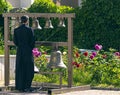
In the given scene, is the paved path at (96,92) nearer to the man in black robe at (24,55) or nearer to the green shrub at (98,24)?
the man in black robe at (24,55)

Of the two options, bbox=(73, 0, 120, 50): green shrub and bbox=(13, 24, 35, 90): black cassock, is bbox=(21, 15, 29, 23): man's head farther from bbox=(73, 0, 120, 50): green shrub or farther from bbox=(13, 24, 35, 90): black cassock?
bbox=(73, 0, 120, 50): green shrub

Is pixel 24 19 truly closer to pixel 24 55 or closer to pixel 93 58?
pixel 24 55

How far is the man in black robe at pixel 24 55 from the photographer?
14188 millimetres

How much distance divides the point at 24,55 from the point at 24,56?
0.02 m

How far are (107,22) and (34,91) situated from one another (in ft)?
39.6

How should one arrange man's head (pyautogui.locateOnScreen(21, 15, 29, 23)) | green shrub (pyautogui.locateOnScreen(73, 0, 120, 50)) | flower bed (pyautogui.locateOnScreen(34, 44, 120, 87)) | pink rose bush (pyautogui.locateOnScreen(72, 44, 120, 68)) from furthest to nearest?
green shrub (pyautogui.locateOnScreen(73, 0, 120, 50))
pink rose bush (pyautogui.locateOnScreen(72, 44, 120, 68))
flower bed (pyautogui.locateOnScreen(34, 44, 120, 87))
man's head (pyautogui.locateOnScreen(21, 15, 29, 23))

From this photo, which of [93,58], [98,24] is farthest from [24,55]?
[98,24]

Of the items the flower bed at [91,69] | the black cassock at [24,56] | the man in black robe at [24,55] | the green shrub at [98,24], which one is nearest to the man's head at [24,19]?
the man in black robe at [24,55]

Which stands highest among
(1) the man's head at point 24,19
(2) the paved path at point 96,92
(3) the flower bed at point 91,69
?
(1) the man's head at point 24,19

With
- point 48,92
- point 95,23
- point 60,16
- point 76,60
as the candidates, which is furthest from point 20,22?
point 95,23

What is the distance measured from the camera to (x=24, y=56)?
14281mm

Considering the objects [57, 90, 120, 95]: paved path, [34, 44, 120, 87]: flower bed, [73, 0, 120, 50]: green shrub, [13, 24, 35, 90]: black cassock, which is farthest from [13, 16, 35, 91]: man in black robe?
A: [73, 0, 120, 50]: green shrub

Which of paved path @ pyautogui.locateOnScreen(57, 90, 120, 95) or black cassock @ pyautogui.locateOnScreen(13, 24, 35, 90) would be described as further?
paved path @ pyautogui.locateOnScreen(57, 90, 120, 95)

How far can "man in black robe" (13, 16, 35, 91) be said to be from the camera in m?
14.2
